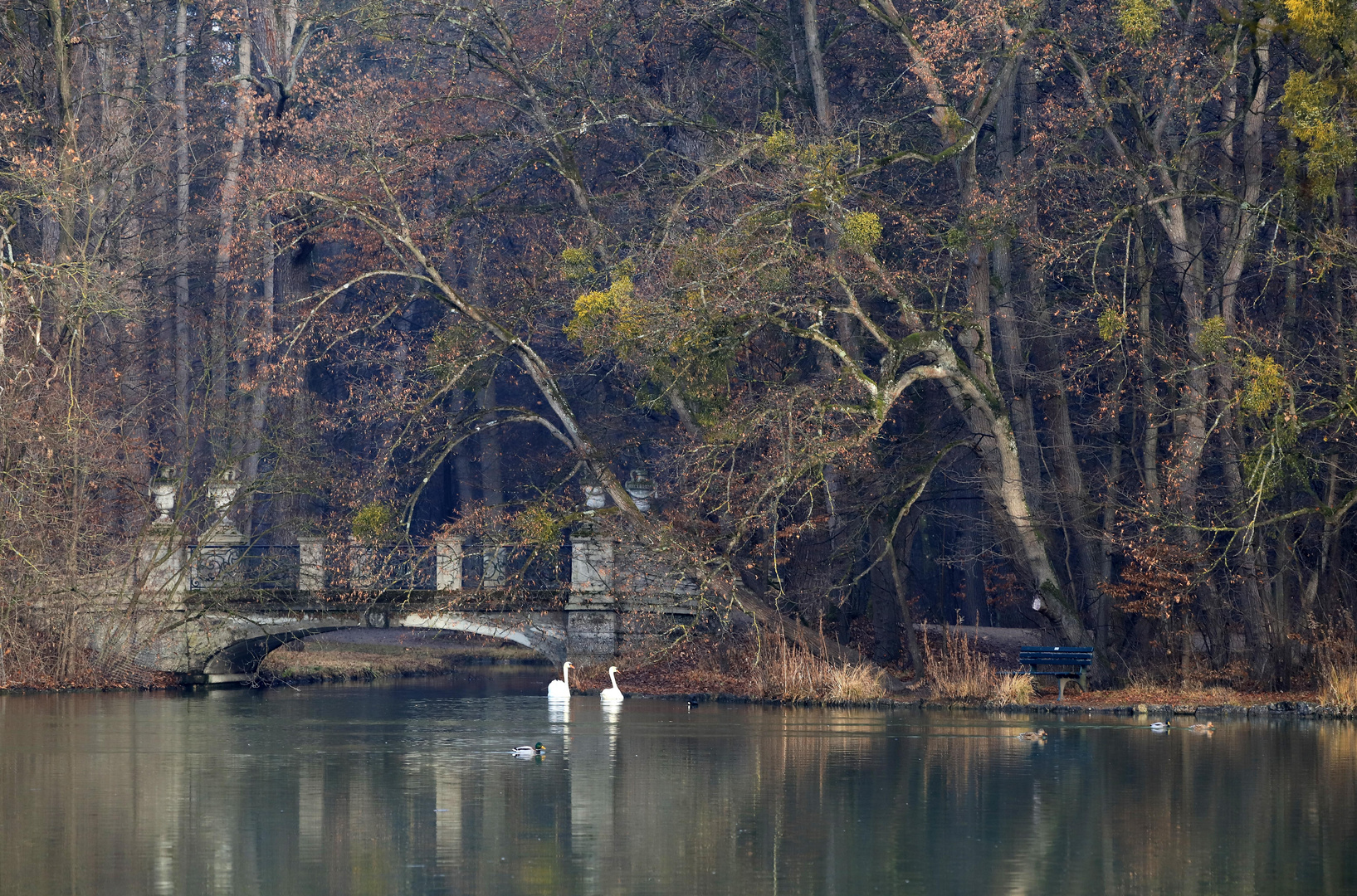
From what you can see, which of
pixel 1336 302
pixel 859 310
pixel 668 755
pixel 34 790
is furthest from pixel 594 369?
pixel 34 790

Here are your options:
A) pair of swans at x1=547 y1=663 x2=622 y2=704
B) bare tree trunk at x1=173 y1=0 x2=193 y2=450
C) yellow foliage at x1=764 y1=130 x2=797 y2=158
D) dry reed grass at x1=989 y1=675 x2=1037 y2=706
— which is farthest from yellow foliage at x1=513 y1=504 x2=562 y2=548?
bare tree trunk at x1=173 y1=0 x2=193 y2=450

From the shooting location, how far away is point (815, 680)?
1133 inches

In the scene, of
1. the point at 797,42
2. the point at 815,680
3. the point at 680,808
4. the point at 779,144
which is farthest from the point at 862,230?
the point at 680,808

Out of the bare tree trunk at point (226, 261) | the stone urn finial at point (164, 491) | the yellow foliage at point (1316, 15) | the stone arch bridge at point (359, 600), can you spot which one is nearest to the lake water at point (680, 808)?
the stone arch bridge at point (359, 600)

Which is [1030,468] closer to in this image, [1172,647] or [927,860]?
[1172,647]

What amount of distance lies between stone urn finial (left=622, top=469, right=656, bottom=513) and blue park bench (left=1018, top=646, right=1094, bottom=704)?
8396 mm

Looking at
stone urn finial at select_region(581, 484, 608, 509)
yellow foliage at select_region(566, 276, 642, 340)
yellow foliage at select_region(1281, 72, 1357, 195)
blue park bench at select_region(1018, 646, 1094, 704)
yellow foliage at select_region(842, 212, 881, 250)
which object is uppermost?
yellow foliage at select_region(1281, 72, 1357, 195)

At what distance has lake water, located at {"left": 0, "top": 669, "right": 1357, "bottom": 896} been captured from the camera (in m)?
11.1

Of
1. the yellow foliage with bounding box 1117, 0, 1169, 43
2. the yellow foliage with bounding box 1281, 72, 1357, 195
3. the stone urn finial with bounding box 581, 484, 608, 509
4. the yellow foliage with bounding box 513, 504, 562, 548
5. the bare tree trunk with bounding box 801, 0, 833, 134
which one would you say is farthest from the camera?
the stone urn finial with bounding box 581, 484, 608, 509

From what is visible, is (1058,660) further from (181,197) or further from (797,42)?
(181,197)

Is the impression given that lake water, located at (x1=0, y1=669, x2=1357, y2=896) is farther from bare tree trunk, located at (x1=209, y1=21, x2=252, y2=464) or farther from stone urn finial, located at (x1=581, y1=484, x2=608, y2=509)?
bare tree trunk, located at (x1=209, y1=21, x2=252, y2=464)

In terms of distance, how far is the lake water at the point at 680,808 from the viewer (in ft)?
36.3

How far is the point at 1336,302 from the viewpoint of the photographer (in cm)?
2747

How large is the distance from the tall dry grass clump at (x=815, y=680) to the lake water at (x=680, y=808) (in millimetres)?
3229
